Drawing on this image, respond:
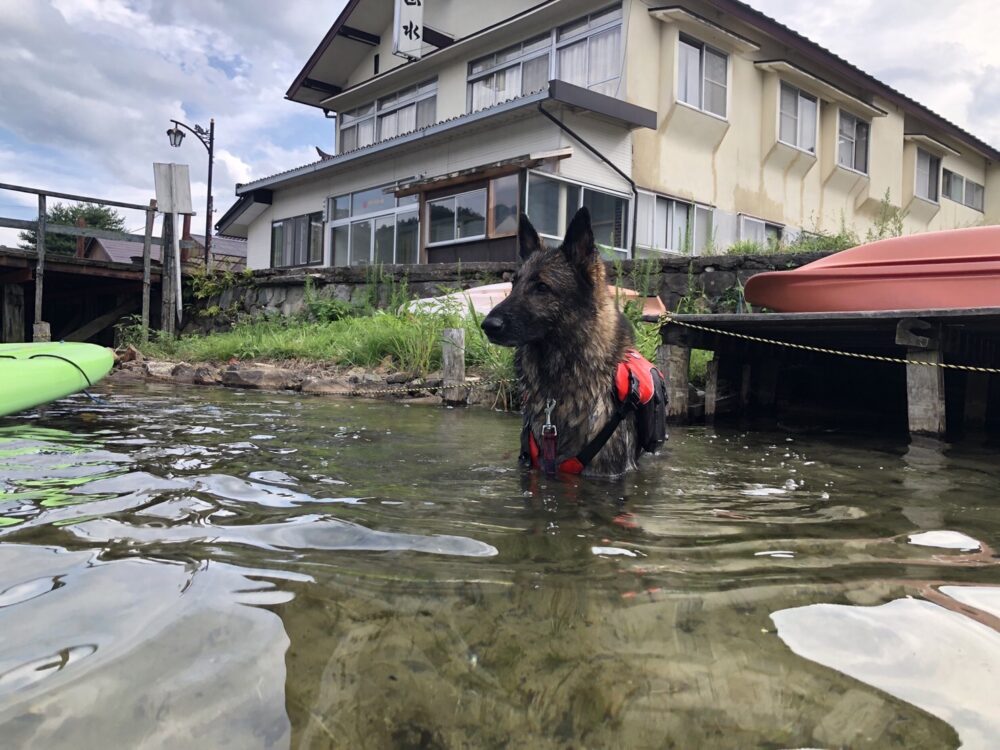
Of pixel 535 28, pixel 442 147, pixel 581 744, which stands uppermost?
pixel 535 28

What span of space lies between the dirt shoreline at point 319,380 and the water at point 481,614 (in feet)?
14.4

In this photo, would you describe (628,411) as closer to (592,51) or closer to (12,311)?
(592,51)

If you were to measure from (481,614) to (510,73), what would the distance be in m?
17.6

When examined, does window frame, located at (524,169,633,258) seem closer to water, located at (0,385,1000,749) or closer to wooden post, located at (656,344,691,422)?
wooden post, located at (656,344,691,422)

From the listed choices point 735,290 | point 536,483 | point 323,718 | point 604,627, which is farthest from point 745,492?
point 735,290

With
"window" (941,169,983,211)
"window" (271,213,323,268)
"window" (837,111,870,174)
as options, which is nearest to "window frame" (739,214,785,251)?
"window" (837,111,870,174)

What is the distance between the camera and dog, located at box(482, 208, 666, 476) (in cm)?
366

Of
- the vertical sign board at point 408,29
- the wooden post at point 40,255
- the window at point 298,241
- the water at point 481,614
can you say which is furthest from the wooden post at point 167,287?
the water at point 481,614

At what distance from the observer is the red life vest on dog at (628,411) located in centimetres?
364

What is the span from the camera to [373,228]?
746 inches

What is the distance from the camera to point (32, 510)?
247 centimetres

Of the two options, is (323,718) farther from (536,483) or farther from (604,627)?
(536,483)

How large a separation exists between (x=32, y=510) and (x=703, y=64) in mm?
16858

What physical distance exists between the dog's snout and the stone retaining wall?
3.13 meters
